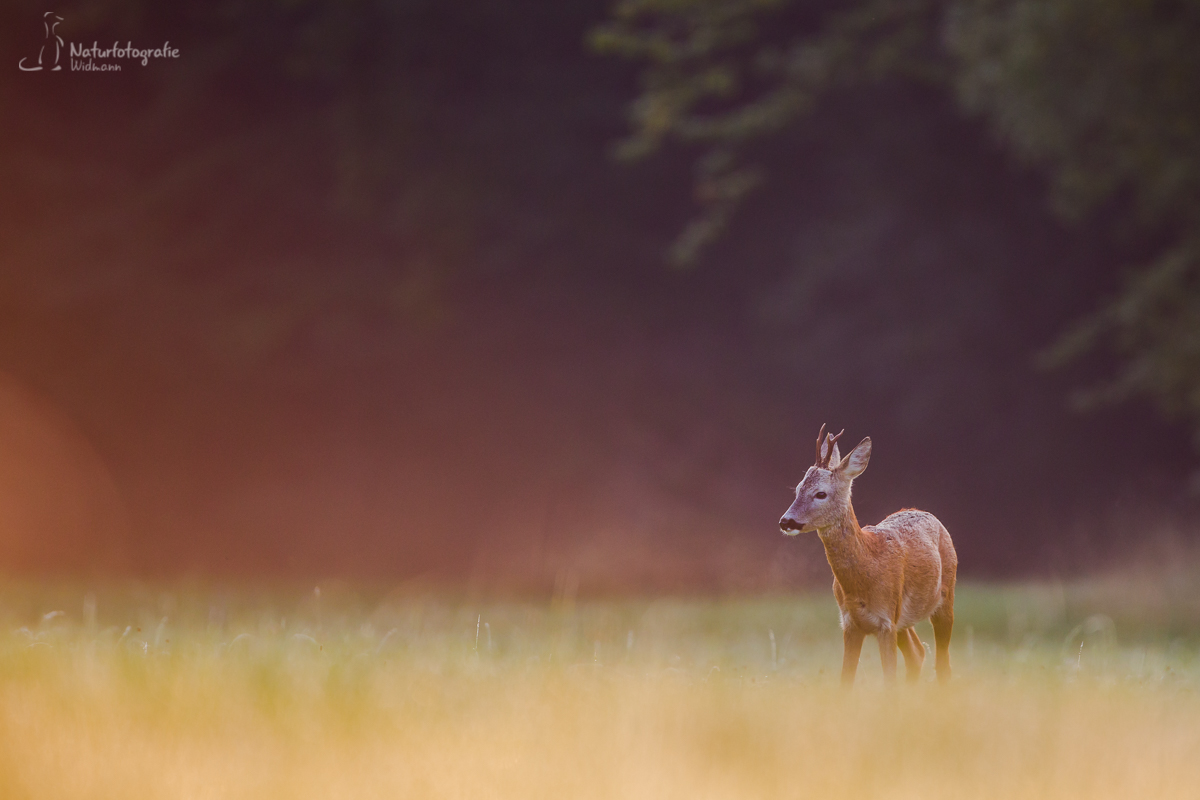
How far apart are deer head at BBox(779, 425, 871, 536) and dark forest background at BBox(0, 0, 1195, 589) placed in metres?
11.8

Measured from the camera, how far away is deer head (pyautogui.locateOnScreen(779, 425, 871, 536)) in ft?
7.24

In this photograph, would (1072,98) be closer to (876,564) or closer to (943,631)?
(943,631)

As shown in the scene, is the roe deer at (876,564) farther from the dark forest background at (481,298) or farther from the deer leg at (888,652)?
the dark forest background at (481,298)

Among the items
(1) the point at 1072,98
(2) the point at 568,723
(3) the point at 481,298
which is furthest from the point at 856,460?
(3) the point at 481,298

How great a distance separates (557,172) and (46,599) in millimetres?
10562

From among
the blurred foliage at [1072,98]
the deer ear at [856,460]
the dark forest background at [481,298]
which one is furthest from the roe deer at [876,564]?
the dark forest background at [481,298]

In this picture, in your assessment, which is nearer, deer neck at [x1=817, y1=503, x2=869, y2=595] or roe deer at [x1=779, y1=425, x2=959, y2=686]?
roe deer at [x1=779, y1=425, x2=959, y2=686]

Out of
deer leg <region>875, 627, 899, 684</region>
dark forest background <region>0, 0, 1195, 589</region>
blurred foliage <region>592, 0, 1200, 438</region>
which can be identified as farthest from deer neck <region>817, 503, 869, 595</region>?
dark forest background <region>0, 0, 1195, 589</region>

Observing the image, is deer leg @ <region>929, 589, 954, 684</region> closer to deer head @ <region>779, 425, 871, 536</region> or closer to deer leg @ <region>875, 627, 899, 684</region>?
deer leg @ <region>875, 627, 899, 684</region>

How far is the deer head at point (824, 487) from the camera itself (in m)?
2.21

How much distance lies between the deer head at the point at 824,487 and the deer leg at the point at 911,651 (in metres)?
0.47

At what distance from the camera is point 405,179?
16.1 metres

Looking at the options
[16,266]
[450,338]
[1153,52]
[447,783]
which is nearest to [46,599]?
[447,783]

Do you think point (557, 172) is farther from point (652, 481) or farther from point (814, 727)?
point (814, 727)
